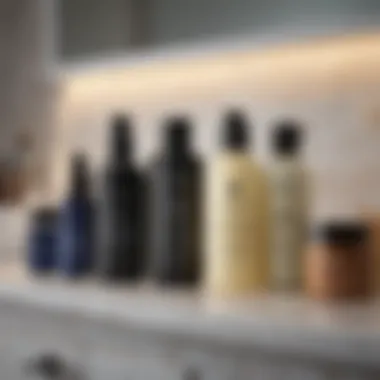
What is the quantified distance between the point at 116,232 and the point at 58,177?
461mm

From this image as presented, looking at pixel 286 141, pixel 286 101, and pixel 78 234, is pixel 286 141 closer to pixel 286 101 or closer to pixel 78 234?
pixel 286 101

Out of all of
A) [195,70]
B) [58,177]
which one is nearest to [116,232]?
[195,70]

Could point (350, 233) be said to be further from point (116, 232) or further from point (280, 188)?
point (116, 232)

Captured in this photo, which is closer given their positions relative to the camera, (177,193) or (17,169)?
(177,193)

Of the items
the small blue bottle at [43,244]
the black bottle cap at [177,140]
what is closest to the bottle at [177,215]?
the black bottle cap at [177,140]

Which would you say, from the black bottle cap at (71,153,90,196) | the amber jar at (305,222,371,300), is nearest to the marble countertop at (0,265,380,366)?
the amber jar at (305,222,371,300)

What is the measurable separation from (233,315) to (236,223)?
176 millimetres

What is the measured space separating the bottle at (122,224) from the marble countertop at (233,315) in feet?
0.14

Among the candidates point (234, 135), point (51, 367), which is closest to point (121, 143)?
point (234, 135)

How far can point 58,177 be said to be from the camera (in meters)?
1.61

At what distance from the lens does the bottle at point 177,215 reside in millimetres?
1114

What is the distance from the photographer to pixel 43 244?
1.29 meters

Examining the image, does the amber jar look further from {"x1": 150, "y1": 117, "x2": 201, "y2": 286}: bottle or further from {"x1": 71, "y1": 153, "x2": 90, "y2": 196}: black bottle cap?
{"x1": 71, "y1": 153, "x2": 90, "y2": 196}: black bottle cap

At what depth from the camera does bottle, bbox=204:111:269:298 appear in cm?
104
